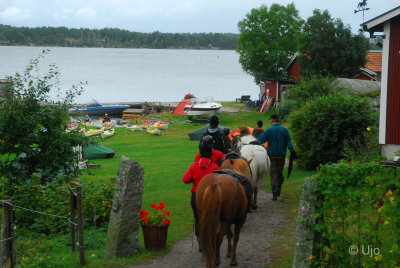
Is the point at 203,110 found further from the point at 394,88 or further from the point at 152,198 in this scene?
the point at 394,88

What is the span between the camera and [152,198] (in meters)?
14.9

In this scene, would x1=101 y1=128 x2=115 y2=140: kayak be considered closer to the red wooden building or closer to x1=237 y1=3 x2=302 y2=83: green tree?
x1=237 y1=3 x2=302 y2=83: green tree

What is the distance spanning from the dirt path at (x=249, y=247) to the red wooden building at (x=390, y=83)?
433cm

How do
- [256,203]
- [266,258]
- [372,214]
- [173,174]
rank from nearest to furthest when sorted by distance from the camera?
[372,214] < [266,258] < [256,203] < [173,174]

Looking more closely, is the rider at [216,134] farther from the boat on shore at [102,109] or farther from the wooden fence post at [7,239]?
the boat on shore at [102,109]

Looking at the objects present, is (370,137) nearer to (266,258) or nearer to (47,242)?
(266,258)

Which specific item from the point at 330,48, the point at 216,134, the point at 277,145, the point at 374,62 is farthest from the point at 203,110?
the point at 216,134

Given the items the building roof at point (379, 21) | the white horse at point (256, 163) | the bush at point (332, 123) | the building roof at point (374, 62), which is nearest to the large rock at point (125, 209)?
the white horse at point (256, 163)

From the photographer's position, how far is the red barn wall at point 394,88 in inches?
547

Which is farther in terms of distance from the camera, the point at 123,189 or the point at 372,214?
the point at 123,189

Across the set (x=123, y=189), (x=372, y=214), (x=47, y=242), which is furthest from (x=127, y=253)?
(x=372, y=214)

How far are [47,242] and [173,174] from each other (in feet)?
32.5

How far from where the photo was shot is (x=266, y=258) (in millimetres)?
8766

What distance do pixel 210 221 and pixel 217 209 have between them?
0.21 meters
